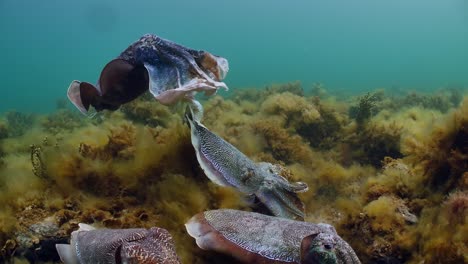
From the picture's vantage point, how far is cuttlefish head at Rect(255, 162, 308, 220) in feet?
12.7

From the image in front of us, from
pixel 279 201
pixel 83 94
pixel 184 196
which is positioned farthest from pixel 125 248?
pixel 83 94

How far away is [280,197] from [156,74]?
6.49 ft

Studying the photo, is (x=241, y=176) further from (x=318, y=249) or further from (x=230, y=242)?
(x=318, y=249)

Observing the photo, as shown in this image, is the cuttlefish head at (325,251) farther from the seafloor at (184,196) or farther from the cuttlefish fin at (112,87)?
the cuttlefish fin at (112,87)

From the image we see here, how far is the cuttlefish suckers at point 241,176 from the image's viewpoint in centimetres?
387

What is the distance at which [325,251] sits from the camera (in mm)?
2576

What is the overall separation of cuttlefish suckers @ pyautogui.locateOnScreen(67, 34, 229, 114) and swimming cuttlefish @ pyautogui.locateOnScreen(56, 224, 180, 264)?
1555 mm

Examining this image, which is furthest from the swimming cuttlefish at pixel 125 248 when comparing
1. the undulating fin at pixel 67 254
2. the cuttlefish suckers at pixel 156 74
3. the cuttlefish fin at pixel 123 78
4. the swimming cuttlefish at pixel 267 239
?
the cuttlefish fin at pixel 123 78

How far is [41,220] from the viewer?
12.6 feet

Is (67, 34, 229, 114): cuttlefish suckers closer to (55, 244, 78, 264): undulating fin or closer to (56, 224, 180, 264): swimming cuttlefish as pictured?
(56, 224, 180, 264): swimming cuttlefish

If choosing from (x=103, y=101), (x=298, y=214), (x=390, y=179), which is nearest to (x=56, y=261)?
(x=103, y=101)

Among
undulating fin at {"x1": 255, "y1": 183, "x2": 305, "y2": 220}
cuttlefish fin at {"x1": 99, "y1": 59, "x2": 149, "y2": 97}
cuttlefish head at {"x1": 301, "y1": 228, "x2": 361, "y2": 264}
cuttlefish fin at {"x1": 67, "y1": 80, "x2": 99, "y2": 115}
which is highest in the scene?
cuttlefish fin at {"x1": 99, "y1": 59, "x2": 149, "y2": 97}

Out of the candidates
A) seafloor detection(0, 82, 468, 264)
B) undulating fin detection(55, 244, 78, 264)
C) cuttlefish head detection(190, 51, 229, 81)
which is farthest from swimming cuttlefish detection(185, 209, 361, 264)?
cuttlefish head detection(190, 51, 229, 81)

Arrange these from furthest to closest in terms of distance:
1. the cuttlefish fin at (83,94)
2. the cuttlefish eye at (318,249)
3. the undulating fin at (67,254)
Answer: the cuttlefish fin at (83,94), the undulating fin at (67,254), the cuttlefish eye at (318,249)
